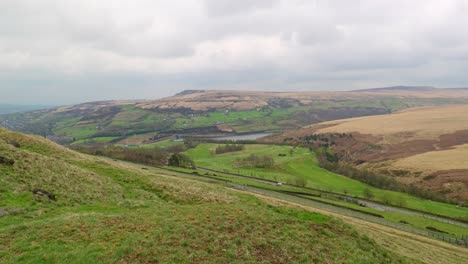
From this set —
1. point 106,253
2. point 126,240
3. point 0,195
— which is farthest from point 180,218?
point 0,195

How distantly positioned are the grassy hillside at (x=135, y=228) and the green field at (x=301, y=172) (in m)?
78.9

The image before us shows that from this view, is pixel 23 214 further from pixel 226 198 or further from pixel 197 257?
pixel 226 198

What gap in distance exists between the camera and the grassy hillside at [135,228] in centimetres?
1959

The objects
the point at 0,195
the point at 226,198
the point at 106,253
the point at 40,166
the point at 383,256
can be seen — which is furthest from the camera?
the point at 226,198

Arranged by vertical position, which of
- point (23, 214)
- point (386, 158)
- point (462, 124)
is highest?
point (23, 214)

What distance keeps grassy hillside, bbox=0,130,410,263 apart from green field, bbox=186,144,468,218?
78.9 metres

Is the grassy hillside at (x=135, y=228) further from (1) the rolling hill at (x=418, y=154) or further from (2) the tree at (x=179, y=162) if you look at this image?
(1) the rolling hill at (x=418, y=154)

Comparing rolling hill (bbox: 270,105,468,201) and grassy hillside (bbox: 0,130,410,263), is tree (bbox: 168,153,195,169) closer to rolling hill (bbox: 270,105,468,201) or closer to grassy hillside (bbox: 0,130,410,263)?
rolling hill (bbox: 270,105,468,201)

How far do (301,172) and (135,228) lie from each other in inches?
4703

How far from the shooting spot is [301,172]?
136125 millimetres

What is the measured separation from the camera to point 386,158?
15312cm

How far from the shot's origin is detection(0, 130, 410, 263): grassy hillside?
64.3ft

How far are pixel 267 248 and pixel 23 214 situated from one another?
20.4 metres

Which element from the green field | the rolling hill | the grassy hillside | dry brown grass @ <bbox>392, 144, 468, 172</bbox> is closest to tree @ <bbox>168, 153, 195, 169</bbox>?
the green field
